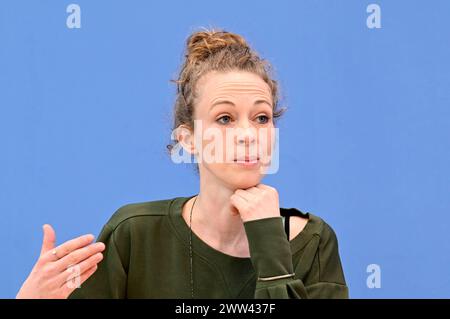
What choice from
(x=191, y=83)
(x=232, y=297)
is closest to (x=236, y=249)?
(x=232, y=297)

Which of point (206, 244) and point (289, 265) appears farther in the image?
point (206, 244)

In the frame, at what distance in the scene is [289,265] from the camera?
1.24 m

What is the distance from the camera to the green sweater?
4.39 ft

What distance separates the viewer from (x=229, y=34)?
4.74 feet

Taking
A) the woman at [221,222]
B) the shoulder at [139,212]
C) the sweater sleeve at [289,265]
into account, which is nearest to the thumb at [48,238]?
the woman at [221,222]

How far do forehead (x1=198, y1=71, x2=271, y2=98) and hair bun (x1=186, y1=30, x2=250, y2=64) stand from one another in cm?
6

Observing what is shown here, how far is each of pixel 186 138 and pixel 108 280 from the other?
0.32 m

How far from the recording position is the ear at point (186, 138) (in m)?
1.41

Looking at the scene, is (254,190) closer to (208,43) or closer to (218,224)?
(218,224)

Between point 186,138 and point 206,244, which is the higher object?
point 186,138

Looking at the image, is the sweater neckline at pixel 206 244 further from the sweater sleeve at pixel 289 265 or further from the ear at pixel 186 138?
the ear at pixel 186 138

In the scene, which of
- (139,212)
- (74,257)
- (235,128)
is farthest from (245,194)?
(74,257)
